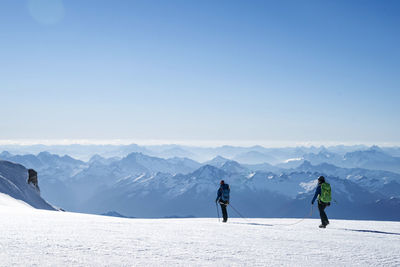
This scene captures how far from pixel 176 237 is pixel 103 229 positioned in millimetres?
2940

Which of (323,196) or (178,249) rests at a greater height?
(323,196)

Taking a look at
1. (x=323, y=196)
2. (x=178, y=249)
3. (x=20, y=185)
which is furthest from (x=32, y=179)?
(x=178, y=249)

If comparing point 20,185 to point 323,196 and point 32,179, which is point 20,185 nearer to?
point 32,179

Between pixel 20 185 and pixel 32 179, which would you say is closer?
pixel 20 185

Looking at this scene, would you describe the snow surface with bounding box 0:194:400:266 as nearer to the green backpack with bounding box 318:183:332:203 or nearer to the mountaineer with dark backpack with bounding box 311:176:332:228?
the mountaineer with dark backpack with bounding box 311:176:332:228

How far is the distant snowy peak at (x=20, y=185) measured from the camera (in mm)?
57662

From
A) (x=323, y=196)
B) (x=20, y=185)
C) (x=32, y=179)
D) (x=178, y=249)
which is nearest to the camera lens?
(x=178, y=249)

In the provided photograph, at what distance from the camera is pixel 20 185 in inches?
2665

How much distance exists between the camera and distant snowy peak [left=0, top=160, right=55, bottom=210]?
189 ft

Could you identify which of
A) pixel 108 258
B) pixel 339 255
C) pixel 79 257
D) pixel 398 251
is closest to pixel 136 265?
pixel 108 258

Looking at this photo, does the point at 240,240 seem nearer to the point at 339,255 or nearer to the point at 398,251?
the point at 339,255

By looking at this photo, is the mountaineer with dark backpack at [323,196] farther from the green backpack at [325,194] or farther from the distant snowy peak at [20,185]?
the distant snowy peak at [20,185]

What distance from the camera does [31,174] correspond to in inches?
3014

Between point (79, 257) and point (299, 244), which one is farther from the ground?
point (79, 257)
